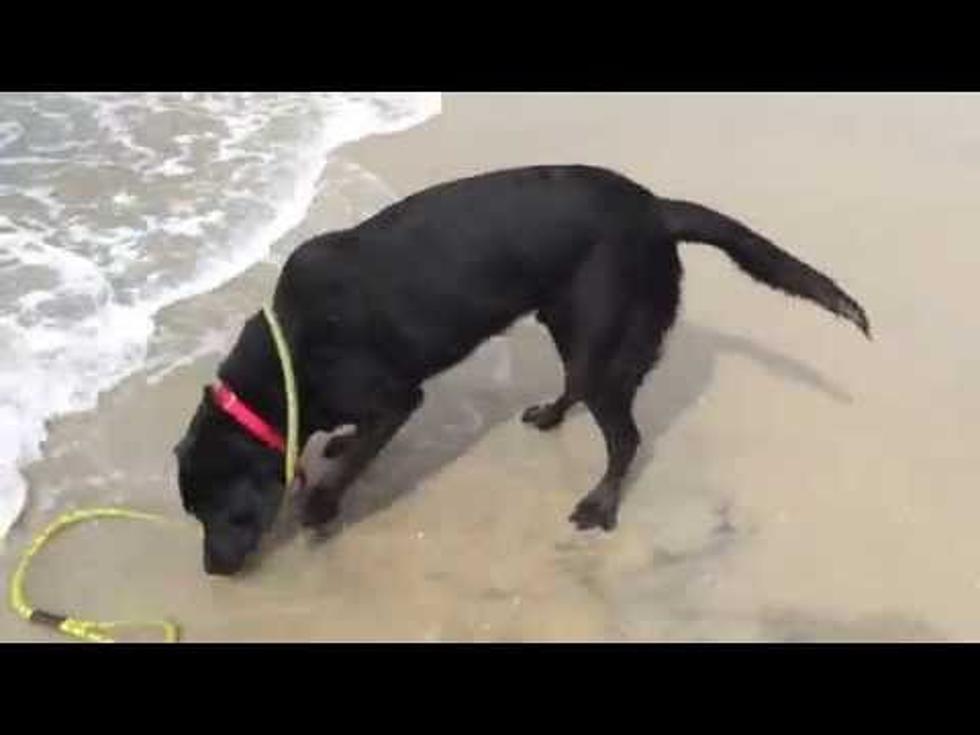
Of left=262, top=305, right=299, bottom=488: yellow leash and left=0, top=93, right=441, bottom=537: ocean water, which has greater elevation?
left=262, top=305, right=299, bottom=488: yellow leash

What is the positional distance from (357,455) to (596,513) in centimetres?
81

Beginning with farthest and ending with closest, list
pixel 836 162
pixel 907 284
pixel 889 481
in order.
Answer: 1. pixel 836 162
2. pixel 907 284
3. pixel 889 481

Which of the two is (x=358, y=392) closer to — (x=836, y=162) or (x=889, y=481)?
(x=889, y=481)

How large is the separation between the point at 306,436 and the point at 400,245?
2.17 ft

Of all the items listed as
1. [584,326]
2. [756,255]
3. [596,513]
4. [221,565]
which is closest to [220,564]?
[221,565]

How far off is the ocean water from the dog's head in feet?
2.40

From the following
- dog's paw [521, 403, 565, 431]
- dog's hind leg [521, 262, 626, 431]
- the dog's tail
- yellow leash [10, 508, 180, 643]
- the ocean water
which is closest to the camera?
yellow leash [10, 508, 180, 643]

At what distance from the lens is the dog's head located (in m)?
4.10

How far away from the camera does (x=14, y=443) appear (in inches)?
187

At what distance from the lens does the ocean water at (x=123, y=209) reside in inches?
202

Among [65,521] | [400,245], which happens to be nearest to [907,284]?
[400,245]

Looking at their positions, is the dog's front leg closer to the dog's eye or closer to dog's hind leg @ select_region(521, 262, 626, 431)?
the dog's eye

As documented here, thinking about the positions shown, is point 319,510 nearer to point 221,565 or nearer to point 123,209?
point 221,565

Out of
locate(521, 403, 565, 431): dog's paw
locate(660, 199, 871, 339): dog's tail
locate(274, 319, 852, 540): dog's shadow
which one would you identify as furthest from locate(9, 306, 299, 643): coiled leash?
locate(660, 199, 871, 339): dog's tail
